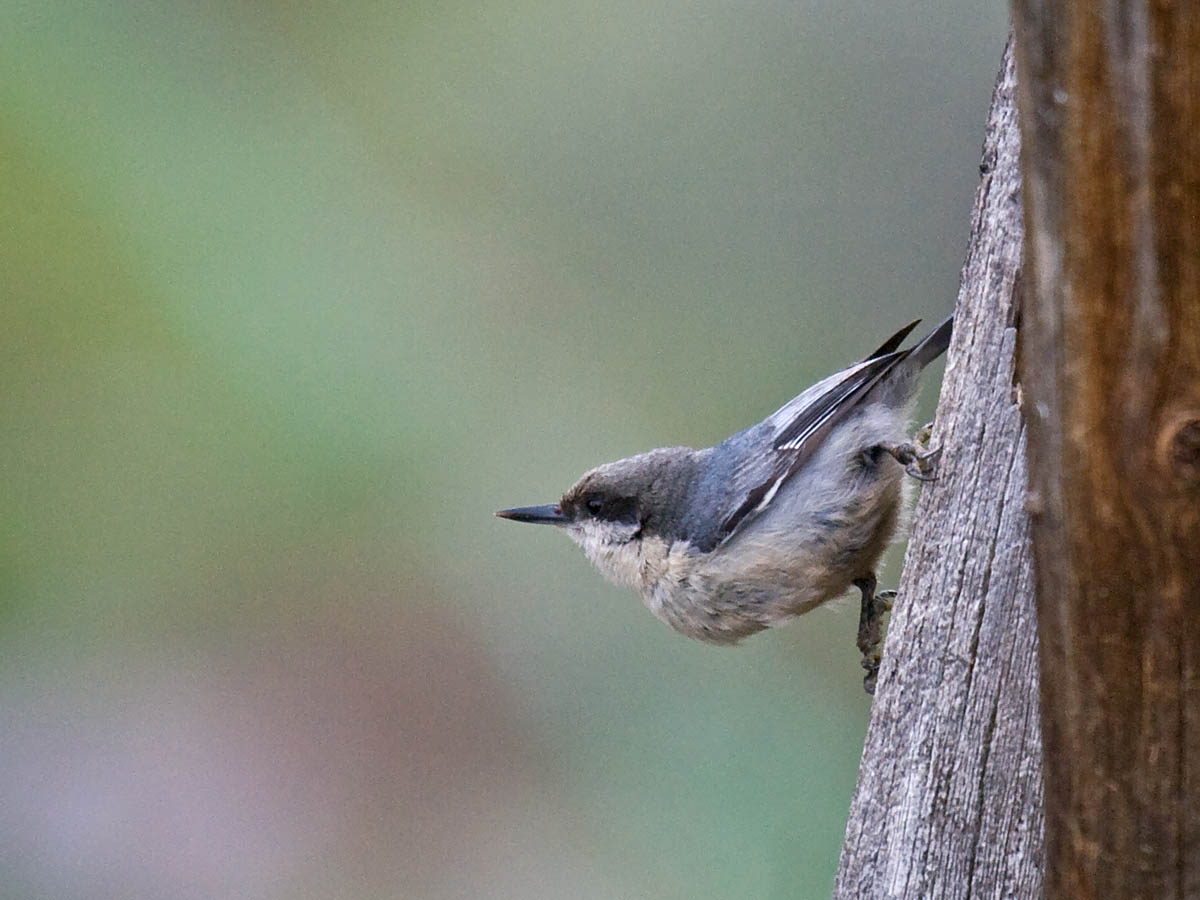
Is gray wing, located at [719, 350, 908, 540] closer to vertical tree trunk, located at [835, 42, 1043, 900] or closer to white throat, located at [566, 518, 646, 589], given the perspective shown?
white throat, located at [566, 518, 646, 589]

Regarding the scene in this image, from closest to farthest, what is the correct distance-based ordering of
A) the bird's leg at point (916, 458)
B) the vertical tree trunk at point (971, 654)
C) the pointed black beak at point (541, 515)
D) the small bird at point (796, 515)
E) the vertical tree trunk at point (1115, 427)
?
the vertical tree trunk at point (1115, 427), the vertical tree trunk at point (971, 654), the bird's leg at point (916, 458), the small bird at point (796, 515), the pointed black beak at point (541, 515)

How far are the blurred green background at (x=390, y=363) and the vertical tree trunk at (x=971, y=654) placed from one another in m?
2.54

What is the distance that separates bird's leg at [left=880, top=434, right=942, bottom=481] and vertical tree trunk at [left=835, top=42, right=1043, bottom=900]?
0.03 metres

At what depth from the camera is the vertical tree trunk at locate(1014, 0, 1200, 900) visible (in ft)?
3.53

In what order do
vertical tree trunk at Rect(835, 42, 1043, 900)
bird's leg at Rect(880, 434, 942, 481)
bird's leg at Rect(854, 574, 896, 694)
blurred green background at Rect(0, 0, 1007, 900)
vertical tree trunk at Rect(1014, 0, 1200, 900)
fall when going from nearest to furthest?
vertical tree trunk at Rect(1014, 0, 1200, 900) → vertical tree trunk at Rect(835, 42, 1043, 900) → bird's leg at Rect(880, 434, 942, 481) → bird's leg at Rect(854, 574, 896, 694) → blurred green background at Rect(0, 0, 1007, 900)

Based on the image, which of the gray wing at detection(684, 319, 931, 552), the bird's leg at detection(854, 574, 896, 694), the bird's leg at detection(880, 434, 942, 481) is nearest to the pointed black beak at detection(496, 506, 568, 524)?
the gray wing at detection(684, 319, 931, 552)

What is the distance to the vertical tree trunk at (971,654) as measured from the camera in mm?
1942

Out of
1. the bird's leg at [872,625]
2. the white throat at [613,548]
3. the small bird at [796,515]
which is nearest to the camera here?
the bird's leg at [872,625]

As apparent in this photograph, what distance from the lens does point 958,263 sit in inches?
187

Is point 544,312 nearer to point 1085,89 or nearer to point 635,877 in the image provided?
point 635,877

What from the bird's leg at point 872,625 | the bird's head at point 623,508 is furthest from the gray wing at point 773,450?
the bird's leg at point 872,625

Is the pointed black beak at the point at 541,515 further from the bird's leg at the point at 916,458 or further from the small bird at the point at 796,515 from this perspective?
the bird's leg at the point at 916,458

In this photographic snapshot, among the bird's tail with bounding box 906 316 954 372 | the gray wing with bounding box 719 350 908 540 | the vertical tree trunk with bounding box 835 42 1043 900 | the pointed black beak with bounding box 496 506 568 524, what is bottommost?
the vertical tree trunk with bounding box 835 42 1043 900

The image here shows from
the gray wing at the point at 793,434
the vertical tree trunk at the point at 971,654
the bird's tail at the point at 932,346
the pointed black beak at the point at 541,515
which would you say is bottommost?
the vertical tree trunk at the point at 971,654
